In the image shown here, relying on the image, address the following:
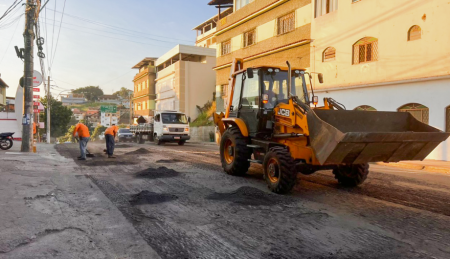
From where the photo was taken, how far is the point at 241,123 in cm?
835

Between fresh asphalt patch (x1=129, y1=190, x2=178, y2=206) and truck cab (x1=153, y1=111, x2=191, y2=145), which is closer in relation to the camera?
fresh asphalt patch (x1=129, y1=190, x2=178, y2=206)

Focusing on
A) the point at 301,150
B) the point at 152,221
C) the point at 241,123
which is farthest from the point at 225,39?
the point at 152,221

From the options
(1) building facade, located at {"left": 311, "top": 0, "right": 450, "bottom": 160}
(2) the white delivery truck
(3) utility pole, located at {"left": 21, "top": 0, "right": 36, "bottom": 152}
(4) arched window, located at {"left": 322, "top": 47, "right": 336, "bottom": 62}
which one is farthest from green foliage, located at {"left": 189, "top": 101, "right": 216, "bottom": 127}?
(3) utility pole, located at {"left": 21, "top": 0, "right": 36, "bottom": 152}

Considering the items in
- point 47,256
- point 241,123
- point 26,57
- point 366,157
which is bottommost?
point 47,256

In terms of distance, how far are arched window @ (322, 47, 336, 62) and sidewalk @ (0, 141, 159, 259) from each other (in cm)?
1493

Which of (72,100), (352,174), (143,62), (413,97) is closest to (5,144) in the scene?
(352,174)

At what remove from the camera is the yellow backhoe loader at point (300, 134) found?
227 inches

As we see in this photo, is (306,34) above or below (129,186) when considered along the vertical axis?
above

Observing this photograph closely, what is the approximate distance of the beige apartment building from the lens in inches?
1949

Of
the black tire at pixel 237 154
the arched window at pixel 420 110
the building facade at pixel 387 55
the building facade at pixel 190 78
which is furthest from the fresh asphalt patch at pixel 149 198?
the building facade at pixel 190 78

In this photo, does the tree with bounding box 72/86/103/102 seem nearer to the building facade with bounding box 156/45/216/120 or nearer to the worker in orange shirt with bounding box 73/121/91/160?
the building facade with bounding box 156/45/216/120

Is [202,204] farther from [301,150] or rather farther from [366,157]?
[366,157]

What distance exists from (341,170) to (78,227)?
17.4ft

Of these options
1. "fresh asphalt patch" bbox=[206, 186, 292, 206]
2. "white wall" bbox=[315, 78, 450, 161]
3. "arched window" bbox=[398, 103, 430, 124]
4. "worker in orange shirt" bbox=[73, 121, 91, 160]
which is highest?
"white wall" bbox=[315, 78, 450, 161]
